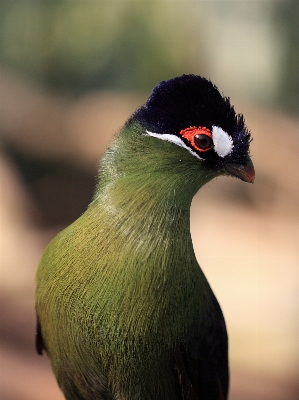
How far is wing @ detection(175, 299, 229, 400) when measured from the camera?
3.56 feet

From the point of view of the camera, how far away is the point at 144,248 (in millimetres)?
983

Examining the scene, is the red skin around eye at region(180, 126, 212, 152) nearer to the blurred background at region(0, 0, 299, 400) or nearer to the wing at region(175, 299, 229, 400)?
the wing at region(175, 299, 229, 400)

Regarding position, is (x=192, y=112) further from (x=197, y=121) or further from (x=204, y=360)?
(x=204, y=360)

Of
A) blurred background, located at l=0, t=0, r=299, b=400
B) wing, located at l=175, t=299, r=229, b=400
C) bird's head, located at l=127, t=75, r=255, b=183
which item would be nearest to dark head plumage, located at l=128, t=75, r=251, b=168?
bird's head, located at l=127, t=75, r=255, b=183

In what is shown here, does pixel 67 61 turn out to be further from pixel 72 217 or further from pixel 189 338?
pixel 189 338

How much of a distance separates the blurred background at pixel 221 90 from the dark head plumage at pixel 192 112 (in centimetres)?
149

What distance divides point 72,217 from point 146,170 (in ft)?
6.76

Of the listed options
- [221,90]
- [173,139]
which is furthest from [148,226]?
[221,90]

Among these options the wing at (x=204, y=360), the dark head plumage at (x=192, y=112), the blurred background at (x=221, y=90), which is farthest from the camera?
the blurred background at (x=221, y=90)

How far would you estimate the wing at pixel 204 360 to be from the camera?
1086 millimetres

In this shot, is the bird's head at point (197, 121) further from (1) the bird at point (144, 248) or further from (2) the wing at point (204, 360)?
(2) the wing at point (204, 360)

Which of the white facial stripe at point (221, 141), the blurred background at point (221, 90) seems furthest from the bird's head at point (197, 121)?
the blurred background at point (221, 90)

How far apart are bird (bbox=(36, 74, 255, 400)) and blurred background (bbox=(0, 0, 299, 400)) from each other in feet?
4.50

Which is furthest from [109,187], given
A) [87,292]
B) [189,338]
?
[189,338]
